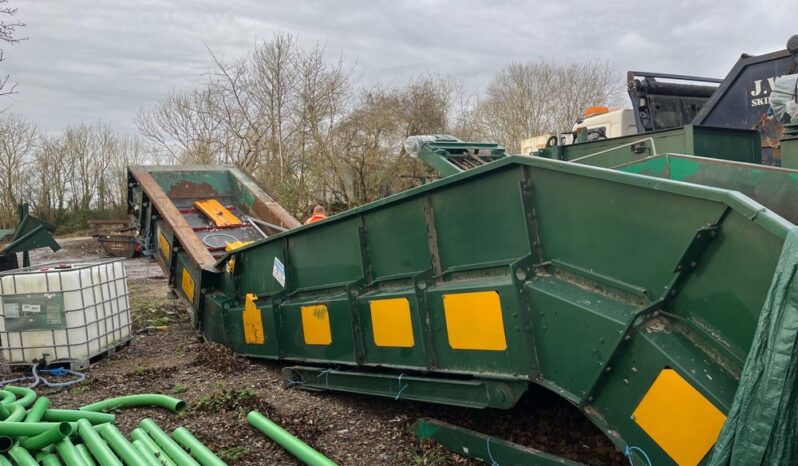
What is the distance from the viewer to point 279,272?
4.87m

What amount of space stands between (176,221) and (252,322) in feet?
6.68

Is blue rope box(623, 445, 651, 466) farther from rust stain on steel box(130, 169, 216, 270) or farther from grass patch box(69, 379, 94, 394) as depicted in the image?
rust stain on steel box(130, 169, 216, 270)

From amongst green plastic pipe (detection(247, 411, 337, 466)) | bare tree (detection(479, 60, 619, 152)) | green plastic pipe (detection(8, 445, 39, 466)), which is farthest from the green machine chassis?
bare tree (detection(479, 60, 619, 152))

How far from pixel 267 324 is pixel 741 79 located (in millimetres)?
4547

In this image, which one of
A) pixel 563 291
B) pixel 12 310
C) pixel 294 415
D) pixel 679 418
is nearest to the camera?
pixel 679 418

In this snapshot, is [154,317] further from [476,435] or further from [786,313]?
[786,313]

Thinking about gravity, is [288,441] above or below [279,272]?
below

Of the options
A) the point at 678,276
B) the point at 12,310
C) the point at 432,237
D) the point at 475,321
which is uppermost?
the point at 432,237

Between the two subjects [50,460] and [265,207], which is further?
[265,207]

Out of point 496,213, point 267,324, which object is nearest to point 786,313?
point 496,213

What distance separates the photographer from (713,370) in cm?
212

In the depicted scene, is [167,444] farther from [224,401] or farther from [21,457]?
[224,401]

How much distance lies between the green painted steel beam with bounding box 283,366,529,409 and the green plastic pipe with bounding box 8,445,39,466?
1880mm

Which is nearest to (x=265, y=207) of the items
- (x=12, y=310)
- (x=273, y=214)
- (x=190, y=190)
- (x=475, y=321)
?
(x=273, y=214)
